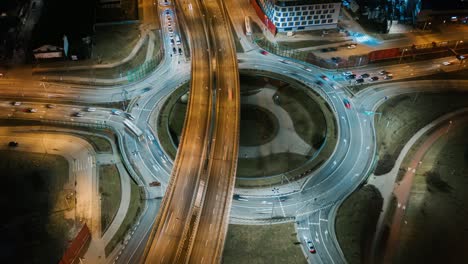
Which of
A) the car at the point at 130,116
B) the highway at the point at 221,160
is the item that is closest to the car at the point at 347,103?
the highway at the point at 221,160

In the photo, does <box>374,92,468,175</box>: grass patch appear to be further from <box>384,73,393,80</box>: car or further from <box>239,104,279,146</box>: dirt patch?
<box>239,104,279,146</box>: dirt patch

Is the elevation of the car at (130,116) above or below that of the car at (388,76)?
below

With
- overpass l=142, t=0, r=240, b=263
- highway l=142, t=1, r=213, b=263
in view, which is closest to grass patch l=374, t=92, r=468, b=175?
overpass l=142, t=0, r=240, b=263

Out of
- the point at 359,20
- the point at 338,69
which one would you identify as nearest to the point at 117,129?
the point at 338,69

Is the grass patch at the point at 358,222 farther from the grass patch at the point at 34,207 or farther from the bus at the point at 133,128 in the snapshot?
the grass patch at the point at 34,207

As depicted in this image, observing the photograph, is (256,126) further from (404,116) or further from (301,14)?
(301,14)

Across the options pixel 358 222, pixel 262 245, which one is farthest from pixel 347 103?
pixel 262 245

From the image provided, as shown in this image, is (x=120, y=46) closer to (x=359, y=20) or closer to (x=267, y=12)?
(x=267, y=12)
